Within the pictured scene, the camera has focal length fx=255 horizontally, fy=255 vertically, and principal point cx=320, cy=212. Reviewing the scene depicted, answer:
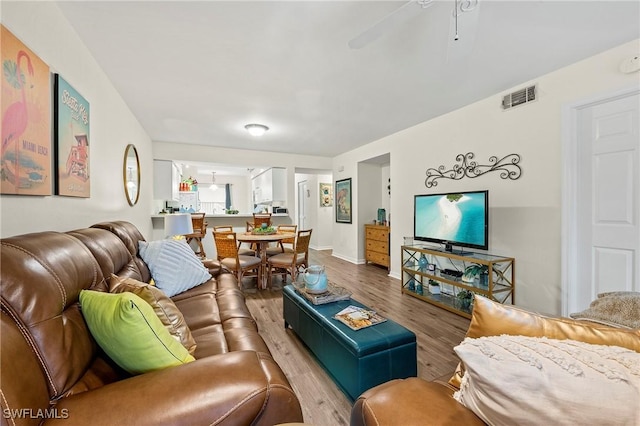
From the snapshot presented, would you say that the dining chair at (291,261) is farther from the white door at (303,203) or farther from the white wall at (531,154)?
the white door at (303,203)

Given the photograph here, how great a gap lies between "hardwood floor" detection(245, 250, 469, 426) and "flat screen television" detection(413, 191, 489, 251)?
0.81 metres

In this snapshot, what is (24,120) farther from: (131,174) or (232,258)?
(232,258)

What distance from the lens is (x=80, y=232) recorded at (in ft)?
4.70

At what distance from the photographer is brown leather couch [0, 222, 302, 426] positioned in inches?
26.2

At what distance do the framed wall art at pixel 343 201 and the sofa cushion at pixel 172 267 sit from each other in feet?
12.3

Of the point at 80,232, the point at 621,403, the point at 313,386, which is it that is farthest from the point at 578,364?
the point at 80,232

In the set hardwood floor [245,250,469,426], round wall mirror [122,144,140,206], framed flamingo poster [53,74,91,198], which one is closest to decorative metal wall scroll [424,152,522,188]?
hardwood floor [245,250,469,426]

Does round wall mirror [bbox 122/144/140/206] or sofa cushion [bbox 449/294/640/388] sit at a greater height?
round wall mirror [bbox 122/144/140/206]

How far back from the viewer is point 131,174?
314 cm

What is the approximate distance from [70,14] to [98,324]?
1.95 m

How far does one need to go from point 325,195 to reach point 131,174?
491 cm

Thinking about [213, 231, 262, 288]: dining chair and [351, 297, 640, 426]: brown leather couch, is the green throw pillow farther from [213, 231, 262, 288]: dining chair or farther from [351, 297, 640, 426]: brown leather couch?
[213, 231, 262, 288]: dining chair

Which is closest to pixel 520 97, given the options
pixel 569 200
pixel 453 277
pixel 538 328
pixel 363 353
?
pixel 569 200

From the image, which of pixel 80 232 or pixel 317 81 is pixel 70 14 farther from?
pixel 317 81
